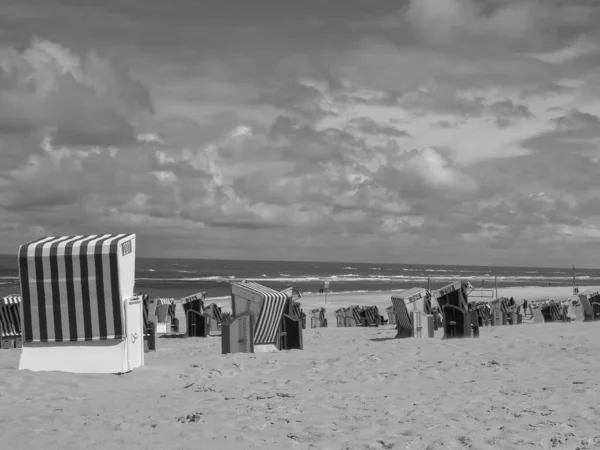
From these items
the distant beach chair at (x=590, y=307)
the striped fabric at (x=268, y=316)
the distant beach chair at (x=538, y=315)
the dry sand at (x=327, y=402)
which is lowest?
the distant beach chair at (x=538, y=315)

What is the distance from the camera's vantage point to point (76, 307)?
32.0ft

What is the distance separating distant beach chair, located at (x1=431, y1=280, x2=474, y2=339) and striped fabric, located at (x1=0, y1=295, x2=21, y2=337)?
37.9 ft

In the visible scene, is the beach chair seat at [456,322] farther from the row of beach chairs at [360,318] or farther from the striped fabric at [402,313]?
the row of beach chairs at [360,318]

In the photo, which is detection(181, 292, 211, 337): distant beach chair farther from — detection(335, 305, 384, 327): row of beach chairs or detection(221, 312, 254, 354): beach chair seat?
detection(335, 305, 384, 327): row of beach chairs

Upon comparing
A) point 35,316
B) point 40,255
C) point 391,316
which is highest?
point 40,255

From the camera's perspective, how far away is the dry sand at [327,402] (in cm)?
607

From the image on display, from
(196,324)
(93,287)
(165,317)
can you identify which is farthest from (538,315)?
(93,287)

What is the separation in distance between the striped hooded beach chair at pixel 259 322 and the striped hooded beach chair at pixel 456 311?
11.6 feet

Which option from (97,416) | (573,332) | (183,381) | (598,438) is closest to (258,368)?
(183,381)

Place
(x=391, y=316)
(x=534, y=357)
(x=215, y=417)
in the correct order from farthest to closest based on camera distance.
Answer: (x=391, y=316), (x=534, y=357), (x=215, y=417)

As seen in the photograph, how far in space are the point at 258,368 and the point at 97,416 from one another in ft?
12.9

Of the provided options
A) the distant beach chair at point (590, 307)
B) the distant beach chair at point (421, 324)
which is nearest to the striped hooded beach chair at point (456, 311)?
the distant beach chair at point (421, 324)

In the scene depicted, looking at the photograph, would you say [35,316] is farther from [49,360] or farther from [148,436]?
[148,436]

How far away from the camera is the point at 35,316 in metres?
9.85
